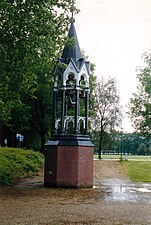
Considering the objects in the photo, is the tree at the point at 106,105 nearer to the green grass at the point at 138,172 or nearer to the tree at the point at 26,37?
the green grass at the point at 138,172

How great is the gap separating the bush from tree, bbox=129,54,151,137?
12964 mm

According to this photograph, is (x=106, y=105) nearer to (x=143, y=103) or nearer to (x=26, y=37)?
(x=143, y=103)

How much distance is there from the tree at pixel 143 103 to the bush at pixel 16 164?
12964mm

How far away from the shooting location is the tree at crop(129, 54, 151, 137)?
38.5 metres

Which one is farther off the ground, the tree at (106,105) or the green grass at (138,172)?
the tree at (106,105)

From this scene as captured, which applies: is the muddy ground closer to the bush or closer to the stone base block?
the stone base block

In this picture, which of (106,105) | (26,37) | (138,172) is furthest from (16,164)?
(106,105)

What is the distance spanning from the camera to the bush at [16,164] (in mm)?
20781

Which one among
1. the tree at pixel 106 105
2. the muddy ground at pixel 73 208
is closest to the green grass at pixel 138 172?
A: the muddy ground at pixel 73 208

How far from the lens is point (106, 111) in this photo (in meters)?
51.2

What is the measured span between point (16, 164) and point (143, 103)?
62.0 ft

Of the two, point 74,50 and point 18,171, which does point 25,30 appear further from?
point 18,171

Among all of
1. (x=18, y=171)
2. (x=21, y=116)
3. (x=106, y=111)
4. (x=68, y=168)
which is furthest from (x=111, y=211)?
(x=106, y=111)

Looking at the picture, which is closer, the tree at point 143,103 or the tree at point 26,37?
the tree at point 26,37
